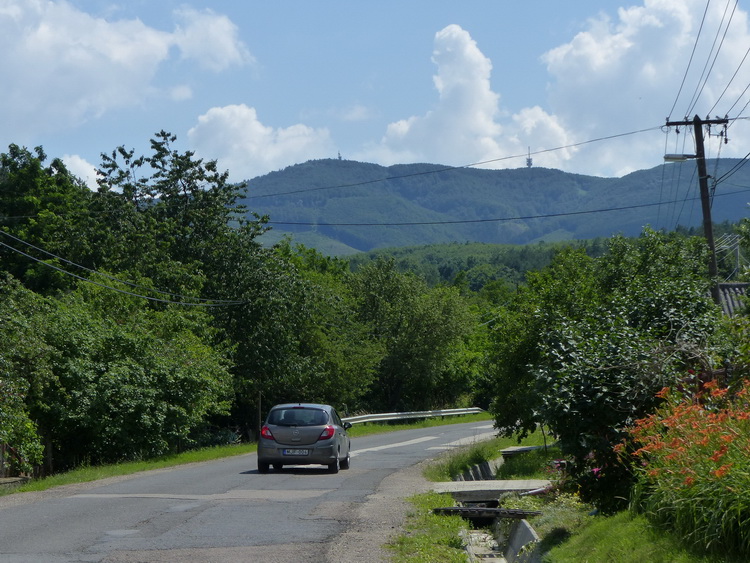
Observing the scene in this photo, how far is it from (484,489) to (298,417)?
21.7 feet

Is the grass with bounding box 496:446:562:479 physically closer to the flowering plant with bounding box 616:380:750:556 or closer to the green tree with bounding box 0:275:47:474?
the green tree with bounding box 0:275:47:474

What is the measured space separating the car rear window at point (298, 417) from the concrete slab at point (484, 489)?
190 inches

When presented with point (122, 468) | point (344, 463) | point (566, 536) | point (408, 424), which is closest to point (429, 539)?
point (566, 536)

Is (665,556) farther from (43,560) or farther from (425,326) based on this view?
(425,326)

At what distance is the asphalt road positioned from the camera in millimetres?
10219

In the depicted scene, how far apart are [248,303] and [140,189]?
7.58m

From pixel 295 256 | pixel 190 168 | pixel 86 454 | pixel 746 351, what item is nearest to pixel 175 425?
pixel 86 454

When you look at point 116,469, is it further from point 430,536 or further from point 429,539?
point 429,539

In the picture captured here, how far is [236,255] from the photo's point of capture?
44125 millimetres

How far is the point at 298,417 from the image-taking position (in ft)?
73.0

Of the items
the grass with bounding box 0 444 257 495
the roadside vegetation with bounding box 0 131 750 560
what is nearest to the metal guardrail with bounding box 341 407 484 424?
the roadside vegetation with bounding box 0 131 750 560

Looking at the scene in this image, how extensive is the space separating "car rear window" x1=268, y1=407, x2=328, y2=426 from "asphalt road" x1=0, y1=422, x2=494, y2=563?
1.16 metres

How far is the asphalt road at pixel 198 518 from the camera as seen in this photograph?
10.2 meters

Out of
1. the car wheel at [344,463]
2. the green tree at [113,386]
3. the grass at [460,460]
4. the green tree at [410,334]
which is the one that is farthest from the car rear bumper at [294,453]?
the green tree at [410,334]
